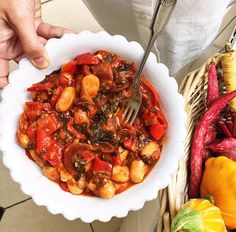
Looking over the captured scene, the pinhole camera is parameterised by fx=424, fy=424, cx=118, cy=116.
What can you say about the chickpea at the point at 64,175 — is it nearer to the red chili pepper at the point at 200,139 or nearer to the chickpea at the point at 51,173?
the chickpea at the point at 51,173

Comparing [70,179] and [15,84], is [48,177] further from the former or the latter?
[15,84]

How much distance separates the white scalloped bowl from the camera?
714 mm

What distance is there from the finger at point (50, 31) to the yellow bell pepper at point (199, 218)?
411mm

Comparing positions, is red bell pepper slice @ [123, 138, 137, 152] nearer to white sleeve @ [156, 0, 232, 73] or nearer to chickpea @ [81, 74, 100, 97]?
chickpea @ [81, 74, 100, 97]

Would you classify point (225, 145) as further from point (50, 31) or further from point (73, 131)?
point (50, 31)

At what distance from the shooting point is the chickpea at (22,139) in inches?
29.0

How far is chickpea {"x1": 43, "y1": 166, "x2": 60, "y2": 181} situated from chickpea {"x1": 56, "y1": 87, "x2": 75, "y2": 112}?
0.35 ft

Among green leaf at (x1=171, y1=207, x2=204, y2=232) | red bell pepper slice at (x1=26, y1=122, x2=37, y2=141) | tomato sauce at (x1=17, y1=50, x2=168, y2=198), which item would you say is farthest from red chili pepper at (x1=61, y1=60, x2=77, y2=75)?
green leaf at (x1=171, y1=207, x2=204, y2=232)

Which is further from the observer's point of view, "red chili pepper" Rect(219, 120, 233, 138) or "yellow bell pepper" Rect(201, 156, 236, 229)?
"red chili pepper" Rect(219, 120, 233, 138)

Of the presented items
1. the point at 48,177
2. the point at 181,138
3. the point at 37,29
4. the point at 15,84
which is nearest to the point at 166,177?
the point at 181,138

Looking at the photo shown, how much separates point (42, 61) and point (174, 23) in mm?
275

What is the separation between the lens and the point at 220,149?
0.82 metres


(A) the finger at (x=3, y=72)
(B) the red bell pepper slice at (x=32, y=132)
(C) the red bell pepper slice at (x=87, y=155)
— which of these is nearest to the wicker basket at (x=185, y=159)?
(C) the red bell pepper slice at (x=87, y=155)

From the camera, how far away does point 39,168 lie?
750mm
